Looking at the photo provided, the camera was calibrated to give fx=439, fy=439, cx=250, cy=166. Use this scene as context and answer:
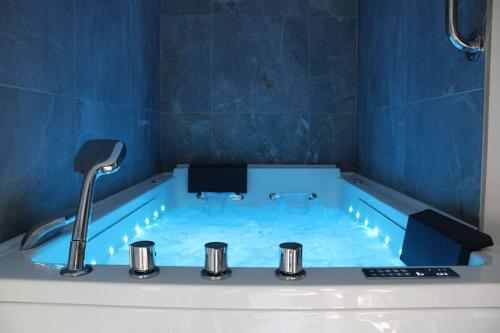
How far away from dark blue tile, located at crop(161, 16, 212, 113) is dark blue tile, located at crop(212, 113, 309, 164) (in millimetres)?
229

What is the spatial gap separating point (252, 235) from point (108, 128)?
0.87 metres

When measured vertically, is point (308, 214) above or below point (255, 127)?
below

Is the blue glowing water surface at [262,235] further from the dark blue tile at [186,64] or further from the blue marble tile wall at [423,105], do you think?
the dark blue tile at [186,64]

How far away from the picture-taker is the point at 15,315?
2.75 feet

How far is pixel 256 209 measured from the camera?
270cm

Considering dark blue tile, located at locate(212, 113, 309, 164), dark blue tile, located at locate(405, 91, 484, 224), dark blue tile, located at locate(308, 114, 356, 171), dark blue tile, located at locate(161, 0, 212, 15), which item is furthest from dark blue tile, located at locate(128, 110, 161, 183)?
dark blue tile, located at locate(405, 91, 484, 224)

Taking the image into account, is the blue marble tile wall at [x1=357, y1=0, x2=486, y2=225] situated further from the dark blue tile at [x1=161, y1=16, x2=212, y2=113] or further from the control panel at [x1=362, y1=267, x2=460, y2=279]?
the dark blue tile at [x1=161, y1=16, x2=212, y2=113]

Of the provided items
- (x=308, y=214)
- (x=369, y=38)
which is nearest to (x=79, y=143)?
(x=308, y=214)

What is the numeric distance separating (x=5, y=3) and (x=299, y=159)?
7.77 feet

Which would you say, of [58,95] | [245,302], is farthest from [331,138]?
[245,302]

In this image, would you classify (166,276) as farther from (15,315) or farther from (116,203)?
(116,203)

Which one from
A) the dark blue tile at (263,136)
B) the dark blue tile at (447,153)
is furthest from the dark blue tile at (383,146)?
the dark blue tile at (263,136)

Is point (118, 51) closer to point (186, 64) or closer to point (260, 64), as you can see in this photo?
point (186, 64)

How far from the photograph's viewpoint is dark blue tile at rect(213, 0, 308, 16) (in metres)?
3.24
